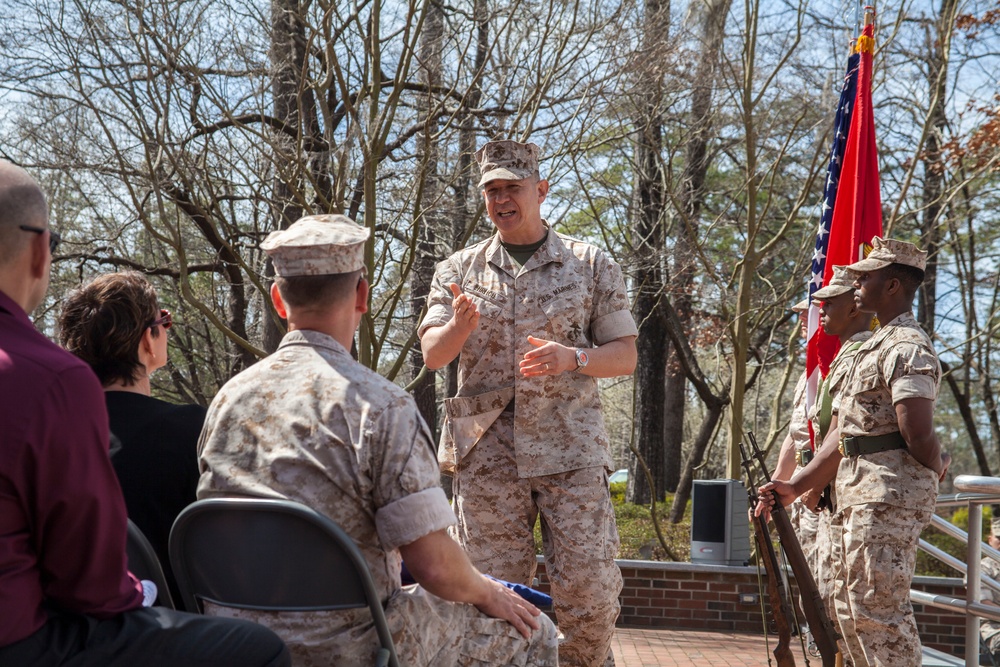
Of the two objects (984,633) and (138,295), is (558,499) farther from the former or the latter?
(984,633)

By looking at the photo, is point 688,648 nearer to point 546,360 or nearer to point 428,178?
point 428,178

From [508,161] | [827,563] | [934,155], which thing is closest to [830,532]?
[827,563]

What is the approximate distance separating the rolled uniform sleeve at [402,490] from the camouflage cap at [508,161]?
5.59ft

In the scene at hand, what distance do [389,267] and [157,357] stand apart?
26.5 feet

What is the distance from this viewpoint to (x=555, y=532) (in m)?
3.59

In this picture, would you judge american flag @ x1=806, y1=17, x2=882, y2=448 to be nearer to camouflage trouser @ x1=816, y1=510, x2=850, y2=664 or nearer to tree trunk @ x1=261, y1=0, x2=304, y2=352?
camouflage trouser @ x1=816, y1=510, x2=850, y2=664

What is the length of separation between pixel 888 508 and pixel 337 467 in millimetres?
2734

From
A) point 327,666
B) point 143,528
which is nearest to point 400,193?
point 143,528

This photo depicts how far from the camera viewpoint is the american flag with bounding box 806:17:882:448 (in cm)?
648

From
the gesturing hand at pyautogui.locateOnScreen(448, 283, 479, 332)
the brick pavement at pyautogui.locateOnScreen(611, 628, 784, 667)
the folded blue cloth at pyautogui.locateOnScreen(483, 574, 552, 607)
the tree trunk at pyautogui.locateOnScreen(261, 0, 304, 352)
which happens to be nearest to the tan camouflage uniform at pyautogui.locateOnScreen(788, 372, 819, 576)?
the brick pavement at pyautogui.locateOnScreen(611, 628, 784, 667)

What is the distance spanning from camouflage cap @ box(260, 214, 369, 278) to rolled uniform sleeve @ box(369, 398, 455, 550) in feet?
1.28

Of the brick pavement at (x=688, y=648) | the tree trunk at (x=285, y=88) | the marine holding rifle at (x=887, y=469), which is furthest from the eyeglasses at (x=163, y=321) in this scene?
the tree trunk at (x=285, y=88)

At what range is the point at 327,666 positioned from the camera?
2188 millimetres

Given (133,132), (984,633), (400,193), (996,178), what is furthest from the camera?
(996,178)
